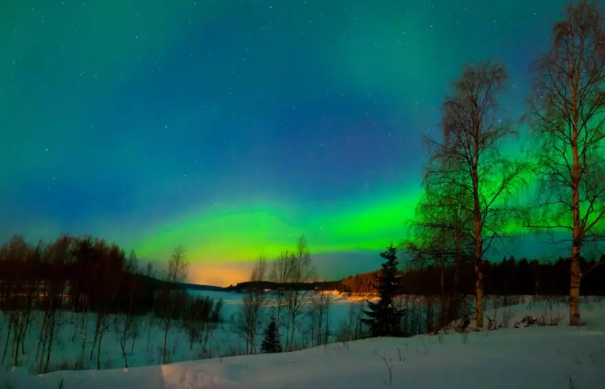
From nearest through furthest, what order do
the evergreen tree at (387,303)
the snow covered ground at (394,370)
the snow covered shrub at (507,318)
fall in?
the snow covered ground at (394,370)
the snow covered shrub at (507,318)
the evergreen tree at (387,303)

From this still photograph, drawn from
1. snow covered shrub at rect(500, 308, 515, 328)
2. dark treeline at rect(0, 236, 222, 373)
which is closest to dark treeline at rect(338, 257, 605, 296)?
snow covered shrub at rect(500, 308, 515, 328)

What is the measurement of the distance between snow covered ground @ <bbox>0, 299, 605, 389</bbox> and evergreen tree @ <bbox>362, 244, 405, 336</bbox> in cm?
1895

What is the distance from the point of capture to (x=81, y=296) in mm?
56562

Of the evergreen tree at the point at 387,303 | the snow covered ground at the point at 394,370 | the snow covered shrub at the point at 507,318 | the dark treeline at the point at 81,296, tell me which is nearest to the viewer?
the snow covered ground at the point at 394,370

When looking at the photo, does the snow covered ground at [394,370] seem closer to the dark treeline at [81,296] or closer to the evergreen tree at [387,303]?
the evergreen tree at [387,303]

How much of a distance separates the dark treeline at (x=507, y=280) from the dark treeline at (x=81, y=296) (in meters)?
25.2

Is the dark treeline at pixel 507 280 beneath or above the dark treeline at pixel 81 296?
above

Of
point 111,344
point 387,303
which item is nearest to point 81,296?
Result: point 111,344

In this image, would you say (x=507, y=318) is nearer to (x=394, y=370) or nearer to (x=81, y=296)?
(x=394, y=370)

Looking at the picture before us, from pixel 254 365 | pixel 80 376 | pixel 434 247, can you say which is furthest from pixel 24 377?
pixel 434 247

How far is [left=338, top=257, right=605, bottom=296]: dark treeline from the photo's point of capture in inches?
1069

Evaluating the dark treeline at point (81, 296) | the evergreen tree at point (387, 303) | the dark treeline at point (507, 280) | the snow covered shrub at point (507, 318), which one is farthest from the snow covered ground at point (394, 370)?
the dark treeline at point (81, 296)

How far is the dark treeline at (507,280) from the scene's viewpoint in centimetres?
2715

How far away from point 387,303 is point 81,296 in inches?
1984
